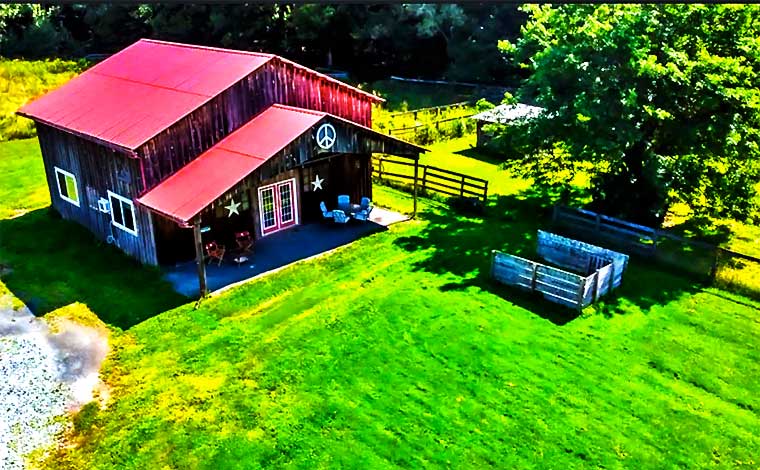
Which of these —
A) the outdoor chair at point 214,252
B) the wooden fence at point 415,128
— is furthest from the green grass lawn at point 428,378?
the wooden fence at point 415,128

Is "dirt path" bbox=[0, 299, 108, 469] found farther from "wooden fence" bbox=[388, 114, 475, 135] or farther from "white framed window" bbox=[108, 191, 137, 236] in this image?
"wooden fence" bbox=[388, 114, 475, 135]

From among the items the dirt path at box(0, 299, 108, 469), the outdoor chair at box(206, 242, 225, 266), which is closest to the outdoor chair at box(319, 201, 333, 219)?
the outdoor chair at box(206, 242, 225, 266)

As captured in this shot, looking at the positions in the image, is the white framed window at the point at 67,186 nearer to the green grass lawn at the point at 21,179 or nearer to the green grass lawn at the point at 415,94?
the green grass lawn at the point at 21,179

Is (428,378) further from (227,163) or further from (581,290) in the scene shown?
(227,163)

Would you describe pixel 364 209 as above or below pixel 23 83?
below

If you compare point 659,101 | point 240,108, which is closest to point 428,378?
point 240,108

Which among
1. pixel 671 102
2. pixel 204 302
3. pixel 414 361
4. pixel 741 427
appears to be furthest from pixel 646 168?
pixel 204 302
